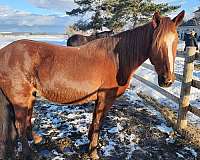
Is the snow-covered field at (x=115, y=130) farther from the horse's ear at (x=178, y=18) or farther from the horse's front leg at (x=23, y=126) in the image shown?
the horse's ear at (x=178, y=18)

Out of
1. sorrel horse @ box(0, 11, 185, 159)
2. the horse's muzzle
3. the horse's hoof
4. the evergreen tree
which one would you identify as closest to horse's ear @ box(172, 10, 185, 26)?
sorrel horse @ box(0, 11, 185, 159)

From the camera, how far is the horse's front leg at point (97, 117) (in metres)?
3.78

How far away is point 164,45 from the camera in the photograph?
3279 mm

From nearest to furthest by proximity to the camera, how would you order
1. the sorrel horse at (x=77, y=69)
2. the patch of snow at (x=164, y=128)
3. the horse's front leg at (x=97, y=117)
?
1. the sorrel horse at (x=77, y=69)
2. the horse's front leg at (x=97, y=117)
3. the patch of snow at (x=164, y=128)

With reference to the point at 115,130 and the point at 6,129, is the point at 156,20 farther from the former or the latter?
the point at 6,129

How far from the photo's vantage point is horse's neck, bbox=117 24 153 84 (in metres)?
3.73

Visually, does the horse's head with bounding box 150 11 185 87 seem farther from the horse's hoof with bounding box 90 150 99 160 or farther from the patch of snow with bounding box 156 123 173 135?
the patch of snow with bounding box 156 123 173 135

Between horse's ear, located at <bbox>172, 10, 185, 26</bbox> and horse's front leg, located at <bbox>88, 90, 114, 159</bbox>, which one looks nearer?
horse's ear, located at <bbox>172, 10, 185, 26</bbox>

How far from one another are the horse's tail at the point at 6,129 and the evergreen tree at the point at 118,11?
18414 mm

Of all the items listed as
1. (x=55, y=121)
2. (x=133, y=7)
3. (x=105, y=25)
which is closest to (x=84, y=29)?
(x=105, y=25)

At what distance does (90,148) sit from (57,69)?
1.22 m

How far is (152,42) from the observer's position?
3.47 meters

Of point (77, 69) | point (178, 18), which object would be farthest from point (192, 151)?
point (77, 69)

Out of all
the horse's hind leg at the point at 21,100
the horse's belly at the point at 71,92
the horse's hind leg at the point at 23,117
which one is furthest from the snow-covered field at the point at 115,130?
the horse's belly at the point at 71,92
